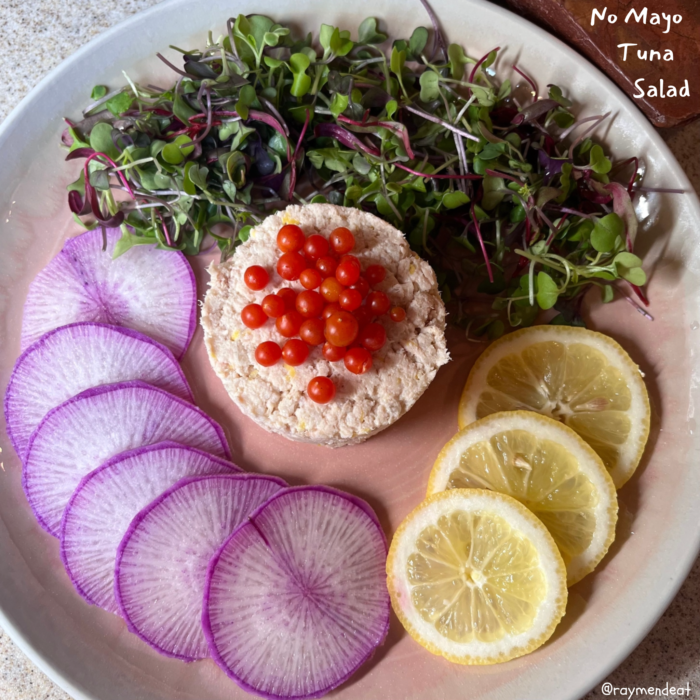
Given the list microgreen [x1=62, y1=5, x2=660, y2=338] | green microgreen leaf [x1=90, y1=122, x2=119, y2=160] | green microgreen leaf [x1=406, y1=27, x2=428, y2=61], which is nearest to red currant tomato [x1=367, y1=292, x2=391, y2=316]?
microgreen [x1=62, y1=5, x2=660, y2=338]

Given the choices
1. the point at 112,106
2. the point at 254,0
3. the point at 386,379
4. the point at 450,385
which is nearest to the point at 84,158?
the point at 112,106

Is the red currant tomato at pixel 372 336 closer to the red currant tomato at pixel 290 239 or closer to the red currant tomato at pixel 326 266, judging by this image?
the red currant tomato at pixel 326 266

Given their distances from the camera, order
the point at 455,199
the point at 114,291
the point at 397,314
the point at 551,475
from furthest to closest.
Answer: the point at 114,291 < the point at 455,199 < the point at 551,475 < the point at 397,314

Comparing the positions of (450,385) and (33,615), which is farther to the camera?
(450,385)

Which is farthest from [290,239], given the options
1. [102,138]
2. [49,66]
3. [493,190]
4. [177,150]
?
[49,66]

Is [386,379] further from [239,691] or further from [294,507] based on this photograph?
[239,691]

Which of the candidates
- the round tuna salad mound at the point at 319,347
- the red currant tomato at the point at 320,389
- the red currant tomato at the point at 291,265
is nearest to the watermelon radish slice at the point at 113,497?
the round tuna salad mound at the point at 319,347

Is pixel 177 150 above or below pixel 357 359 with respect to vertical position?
above

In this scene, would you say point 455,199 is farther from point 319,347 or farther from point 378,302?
point 319,347
